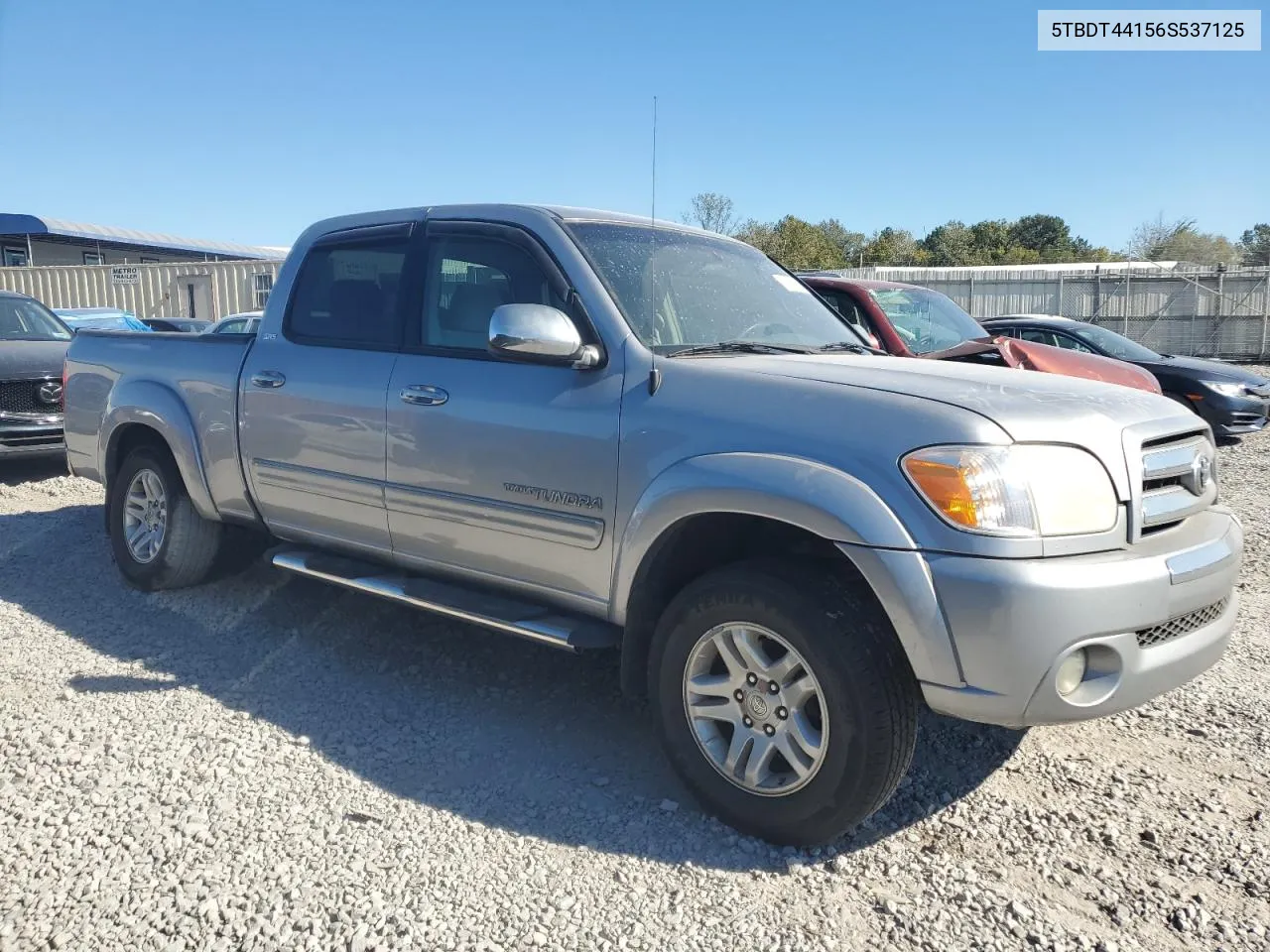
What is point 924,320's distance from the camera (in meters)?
8.59

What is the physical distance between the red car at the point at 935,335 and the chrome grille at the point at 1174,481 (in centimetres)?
422

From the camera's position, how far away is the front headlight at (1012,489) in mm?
2598

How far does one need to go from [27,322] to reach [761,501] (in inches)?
373

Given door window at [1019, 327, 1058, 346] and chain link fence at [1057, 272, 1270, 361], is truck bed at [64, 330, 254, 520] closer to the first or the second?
door window at [1019, 327, 1058, 346]

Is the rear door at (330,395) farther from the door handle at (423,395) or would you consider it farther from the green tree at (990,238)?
the green tree at (990,238)

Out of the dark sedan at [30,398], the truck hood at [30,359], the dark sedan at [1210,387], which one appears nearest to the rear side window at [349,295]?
the truck hood at [30,359]

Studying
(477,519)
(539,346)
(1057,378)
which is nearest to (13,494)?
(477,519)

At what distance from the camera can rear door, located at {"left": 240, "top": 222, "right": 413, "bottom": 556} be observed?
4.15 metres

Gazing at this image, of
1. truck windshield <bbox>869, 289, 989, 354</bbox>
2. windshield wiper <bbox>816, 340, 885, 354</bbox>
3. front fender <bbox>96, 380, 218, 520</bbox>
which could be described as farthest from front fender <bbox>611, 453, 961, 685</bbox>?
truck windshield <bbox>869, 289, 989, 354</bbox>

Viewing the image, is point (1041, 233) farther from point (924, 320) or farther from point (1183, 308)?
point (924, 320)

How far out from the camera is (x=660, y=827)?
312cm

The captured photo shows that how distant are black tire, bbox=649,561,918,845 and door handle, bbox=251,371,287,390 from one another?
241 centimetres

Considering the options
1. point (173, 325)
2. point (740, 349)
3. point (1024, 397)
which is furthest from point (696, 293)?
point (173, 325)

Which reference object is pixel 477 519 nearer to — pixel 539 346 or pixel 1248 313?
pixel 539 346
